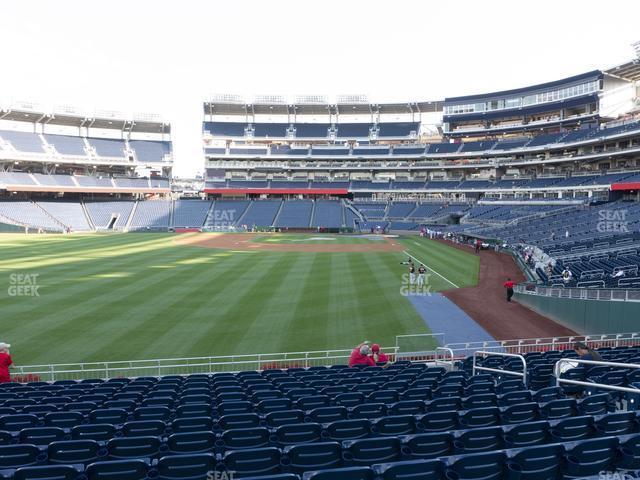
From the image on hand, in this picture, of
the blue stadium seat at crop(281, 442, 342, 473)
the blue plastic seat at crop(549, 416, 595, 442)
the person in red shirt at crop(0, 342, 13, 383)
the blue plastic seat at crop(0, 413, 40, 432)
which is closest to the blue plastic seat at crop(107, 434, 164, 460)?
the blue stadium seat at crop(281, 442, 342, 473)

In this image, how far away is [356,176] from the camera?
9375 centimetres

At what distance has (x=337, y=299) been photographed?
2491 centimetres

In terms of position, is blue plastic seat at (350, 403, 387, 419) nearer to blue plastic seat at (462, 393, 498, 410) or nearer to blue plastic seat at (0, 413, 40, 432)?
blue plastic seat at (462, 393, 498, 410)

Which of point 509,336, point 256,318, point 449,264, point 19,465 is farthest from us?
point 449,264

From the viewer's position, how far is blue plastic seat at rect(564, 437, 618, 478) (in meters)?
Result: 4.43

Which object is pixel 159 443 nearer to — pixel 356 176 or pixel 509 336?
pixel 509 336

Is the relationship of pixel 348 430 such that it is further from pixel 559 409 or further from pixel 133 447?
pixel 559 409

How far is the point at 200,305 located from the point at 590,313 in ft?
61.5

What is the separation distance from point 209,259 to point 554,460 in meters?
37.9

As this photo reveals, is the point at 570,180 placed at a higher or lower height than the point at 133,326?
higher

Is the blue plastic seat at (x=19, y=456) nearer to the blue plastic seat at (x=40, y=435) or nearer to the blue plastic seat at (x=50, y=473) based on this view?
the blue plastic seat at (x=40, y=435)

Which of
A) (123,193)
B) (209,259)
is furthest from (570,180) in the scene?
(123,193)

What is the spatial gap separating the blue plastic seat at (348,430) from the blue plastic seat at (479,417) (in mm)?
1496

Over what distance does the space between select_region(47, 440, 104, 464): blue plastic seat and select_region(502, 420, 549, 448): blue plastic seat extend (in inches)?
202
